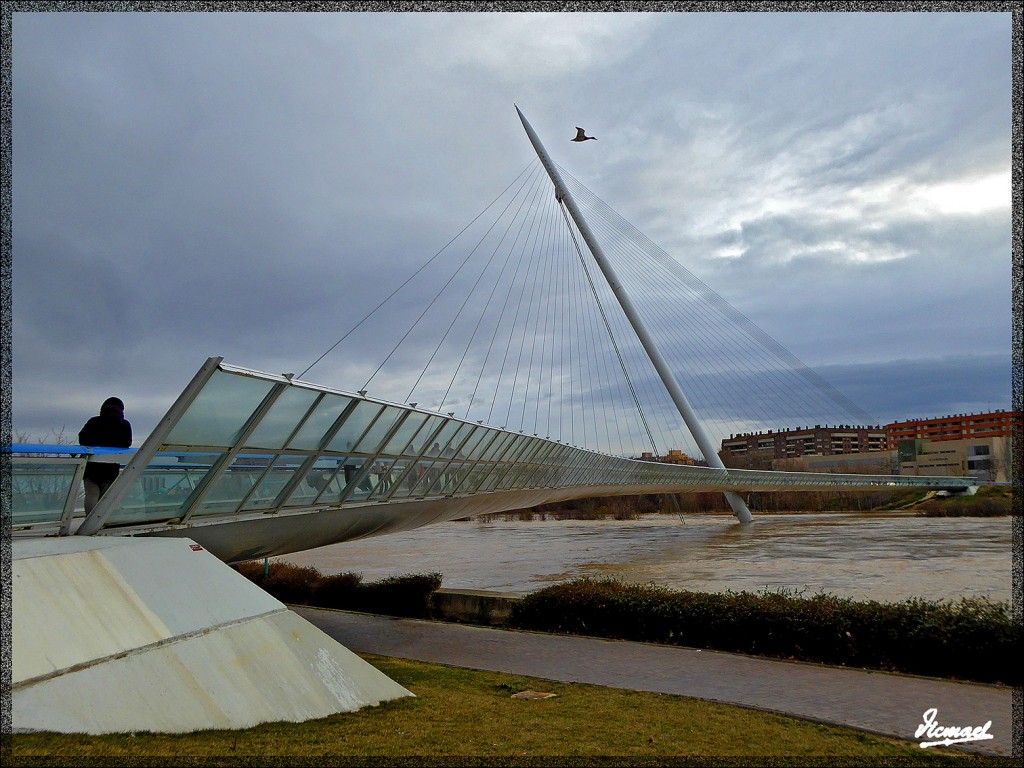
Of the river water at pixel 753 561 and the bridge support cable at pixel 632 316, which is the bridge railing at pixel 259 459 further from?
the bridge support cable at pixel 632 316

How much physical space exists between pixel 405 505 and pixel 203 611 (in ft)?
28.8

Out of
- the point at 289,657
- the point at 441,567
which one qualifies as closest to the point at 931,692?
the point at 289,657

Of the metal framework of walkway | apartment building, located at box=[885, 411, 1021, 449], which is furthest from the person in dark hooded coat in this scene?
apartment building, located at box=[885, 411, 1021, 449]

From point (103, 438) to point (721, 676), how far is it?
8.53 metres

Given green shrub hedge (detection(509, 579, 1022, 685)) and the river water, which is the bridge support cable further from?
green shrub hedge (detection(509, 579, 1022, 685))

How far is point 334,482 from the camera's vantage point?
448 inches

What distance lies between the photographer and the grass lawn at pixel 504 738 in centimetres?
429

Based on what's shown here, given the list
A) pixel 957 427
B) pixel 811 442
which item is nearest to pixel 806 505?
pixel 957 427

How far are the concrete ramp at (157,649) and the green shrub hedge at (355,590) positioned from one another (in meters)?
9.84

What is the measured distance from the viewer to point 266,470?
9109 mm

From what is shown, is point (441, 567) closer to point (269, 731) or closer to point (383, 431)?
point (383, 431)

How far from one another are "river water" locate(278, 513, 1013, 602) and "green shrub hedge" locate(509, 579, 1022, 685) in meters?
6.16

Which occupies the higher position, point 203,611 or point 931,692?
point 203,611

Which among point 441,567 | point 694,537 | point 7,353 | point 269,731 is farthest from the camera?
point 694,537
